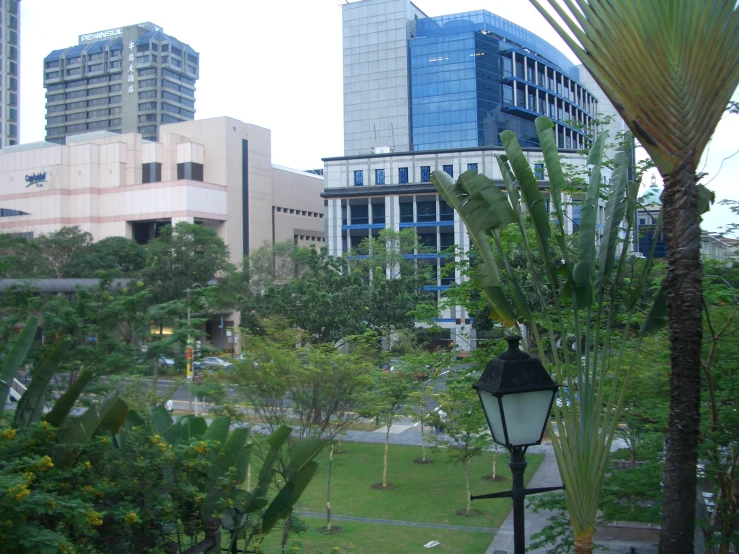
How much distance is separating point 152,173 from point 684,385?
202ft

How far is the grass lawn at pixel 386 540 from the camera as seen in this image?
15781 millimetres

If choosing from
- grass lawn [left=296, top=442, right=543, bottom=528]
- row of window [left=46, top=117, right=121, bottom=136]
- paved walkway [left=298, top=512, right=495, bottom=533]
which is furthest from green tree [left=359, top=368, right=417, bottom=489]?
row of window [left=46, top=117, right=121, bottom=136]

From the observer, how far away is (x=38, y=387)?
22.8 feet

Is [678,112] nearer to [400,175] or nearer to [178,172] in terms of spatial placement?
[400,175]

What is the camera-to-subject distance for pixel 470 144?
69500 millimetres

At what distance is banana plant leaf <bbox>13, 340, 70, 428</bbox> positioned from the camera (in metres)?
6.80

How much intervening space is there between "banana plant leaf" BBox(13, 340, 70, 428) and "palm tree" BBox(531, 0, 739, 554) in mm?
5667

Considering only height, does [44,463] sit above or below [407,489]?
above

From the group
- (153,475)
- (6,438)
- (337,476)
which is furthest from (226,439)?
(337,476)

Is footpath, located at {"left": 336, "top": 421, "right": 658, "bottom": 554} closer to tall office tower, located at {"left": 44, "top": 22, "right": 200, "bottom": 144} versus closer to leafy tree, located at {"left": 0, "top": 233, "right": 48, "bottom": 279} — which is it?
leafy tree, located at {"left": 0, "top": 233, "right": 48, "bottom": 279}

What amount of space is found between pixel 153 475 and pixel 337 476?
16385 mm

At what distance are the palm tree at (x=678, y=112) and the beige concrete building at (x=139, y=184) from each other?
54859 mm

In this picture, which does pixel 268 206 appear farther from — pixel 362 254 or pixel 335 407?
pixel 335 407

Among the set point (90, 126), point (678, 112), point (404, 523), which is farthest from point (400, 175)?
point (90, 126)
